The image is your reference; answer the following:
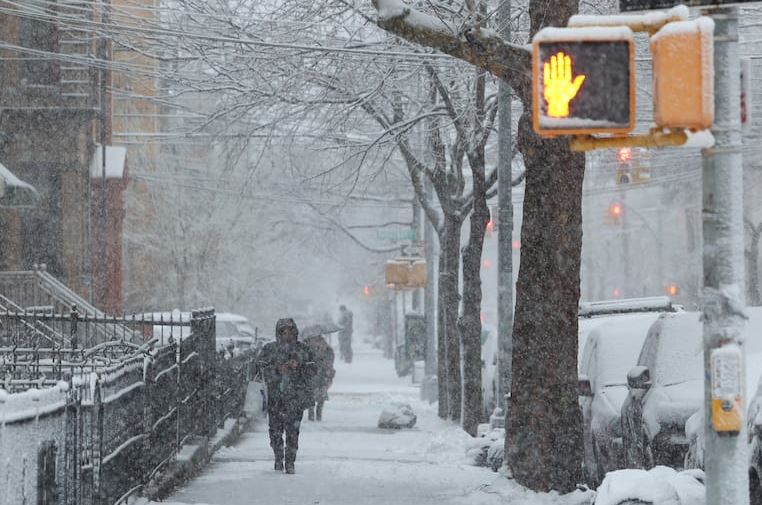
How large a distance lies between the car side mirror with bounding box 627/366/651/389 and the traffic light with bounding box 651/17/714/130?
5929 millimetres

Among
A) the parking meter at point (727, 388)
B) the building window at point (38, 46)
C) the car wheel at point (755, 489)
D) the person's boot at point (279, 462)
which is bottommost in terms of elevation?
the person's boot at point (279, 462)

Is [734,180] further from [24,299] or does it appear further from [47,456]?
[24,299]

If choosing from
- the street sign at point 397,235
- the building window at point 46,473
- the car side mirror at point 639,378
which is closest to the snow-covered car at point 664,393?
the car side mirror at point 639,378

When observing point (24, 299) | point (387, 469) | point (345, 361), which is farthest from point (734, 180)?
point (345, 361)

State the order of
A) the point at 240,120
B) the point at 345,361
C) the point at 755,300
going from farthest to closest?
the point at 345,361 → the point at 755,300 → the point at 240,120

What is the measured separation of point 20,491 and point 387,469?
8.60 m

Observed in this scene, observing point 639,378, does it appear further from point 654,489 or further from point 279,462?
point 279,462

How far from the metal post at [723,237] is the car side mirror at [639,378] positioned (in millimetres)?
5401

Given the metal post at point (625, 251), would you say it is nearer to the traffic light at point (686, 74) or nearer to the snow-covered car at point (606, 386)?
the snow-covered car at point (606, 386)

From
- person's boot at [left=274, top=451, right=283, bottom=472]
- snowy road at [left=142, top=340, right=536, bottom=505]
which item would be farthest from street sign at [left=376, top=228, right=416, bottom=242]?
person's boot at [left=274, top=451, right=283, bottom=472]

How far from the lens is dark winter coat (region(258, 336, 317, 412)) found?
1477 centimetres

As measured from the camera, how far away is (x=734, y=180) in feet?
19.3

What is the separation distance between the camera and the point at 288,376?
14.9 meters

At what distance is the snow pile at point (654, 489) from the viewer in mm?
7457
